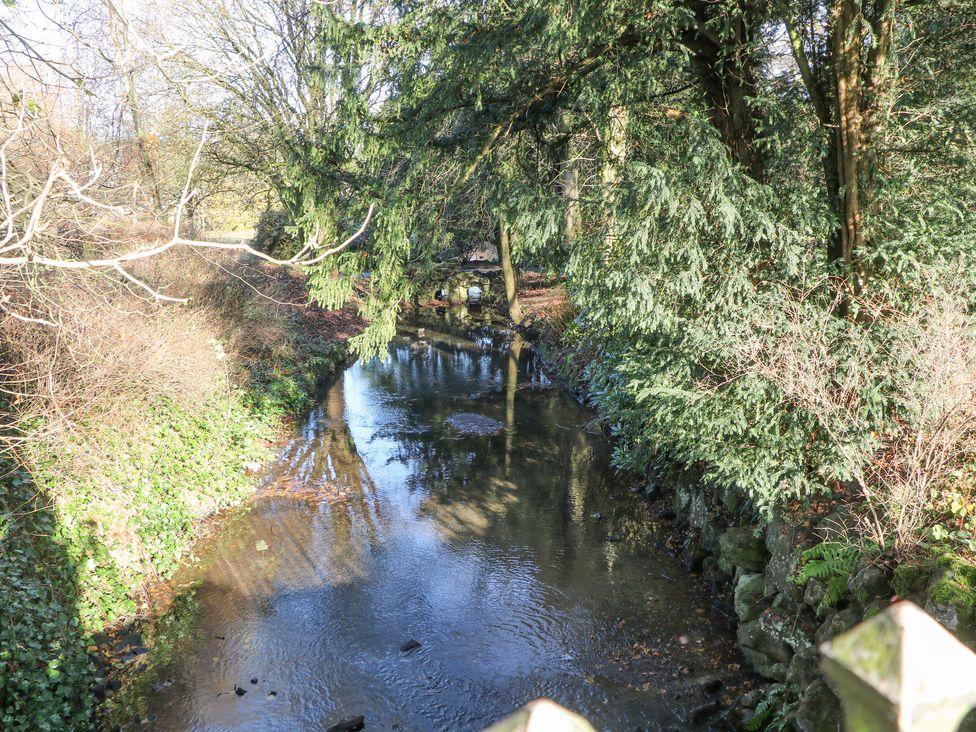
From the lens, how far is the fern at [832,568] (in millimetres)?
6230

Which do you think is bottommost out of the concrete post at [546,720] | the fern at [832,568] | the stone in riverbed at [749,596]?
the stone in riverbed at [749,596]

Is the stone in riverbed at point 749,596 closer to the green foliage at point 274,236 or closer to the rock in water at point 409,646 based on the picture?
the rock in water at point 409,646

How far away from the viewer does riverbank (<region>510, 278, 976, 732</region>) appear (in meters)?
5.40

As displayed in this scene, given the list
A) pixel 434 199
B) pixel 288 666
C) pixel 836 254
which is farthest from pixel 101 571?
pixel 836 254

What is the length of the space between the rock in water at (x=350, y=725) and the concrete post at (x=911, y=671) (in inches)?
273

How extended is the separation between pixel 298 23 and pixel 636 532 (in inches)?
633

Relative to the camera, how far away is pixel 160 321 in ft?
35.6

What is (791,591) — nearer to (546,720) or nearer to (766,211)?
(766,211)

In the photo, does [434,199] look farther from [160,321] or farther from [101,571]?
[101,571]

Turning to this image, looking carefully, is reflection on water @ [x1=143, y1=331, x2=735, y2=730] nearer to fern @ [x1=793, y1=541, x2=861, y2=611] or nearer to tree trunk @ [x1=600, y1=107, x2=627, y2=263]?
fern @ [x1=793, y1=541, x2=861, y2=611]

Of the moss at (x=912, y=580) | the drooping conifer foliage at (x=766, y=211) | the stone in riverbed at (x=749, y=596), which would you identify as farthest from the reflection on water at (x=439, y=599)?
the moss at (x=912, y=580)

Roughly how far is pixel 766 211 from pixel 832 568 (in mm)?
3905

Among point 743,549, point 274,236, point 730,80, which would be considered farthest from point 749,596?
point 274,236

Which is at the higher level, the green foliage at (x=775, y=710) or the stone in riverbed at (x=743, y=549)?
the stone in riverbed at (x=743, y=549)
